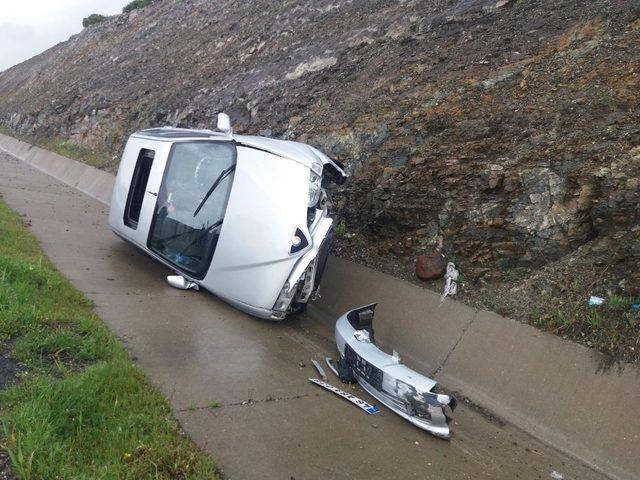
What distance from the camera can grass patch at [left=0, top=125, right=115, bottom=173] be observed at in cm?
1582

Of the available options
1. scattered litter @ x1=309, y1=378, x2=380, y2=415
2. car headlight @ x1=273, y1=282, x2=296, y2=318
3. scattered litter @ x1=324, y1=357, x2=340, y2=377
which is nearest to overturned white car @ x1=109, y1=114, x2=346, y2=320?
car headlight @ x1=273, y1=282, x2=296, y2=318

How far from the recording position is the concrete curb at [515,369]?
4.82m

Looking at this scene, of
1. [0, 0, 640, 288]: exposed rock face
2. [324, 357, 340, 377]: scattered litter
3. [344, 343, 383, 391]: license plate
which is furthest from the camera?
[0, 0, 640, 288]: exposed rock face

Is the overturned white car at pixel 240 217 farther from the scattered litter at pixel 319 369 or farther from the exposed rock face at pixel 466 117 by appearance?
the exposed rock face at pixel 466 117

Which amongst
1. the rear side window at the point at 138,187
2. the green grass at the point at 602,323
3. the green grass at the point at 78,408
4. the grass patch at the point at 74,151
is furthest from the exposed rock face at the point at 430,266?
the grass patch at the point at 74,151

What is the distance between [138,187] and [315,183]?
8.77 feet

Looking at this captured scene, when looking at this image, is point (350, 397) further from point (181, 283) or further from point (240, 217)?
point (181, 283)

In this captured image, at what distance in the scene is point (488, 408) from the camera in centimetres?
549

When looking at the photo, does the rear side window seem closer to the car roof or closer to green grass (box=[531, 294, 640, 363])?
the car roof

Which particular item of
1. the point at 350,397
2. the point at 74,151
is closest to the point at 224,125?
the point at 350,397

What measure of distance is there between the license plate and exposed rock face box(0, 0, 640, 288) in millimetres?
2105

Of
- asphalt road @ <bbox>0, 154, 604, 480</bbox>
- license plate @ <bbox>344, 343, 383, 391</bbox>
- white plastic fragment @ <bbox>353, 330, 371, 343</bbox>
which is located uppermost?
white plastic fragment @ <bbox>353, 330, 371, 343</bbox>

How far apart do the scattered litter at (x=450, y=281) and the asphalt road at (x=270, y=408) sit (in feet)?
4.59

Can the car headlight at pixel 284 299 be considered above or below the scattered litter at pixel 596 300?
below
